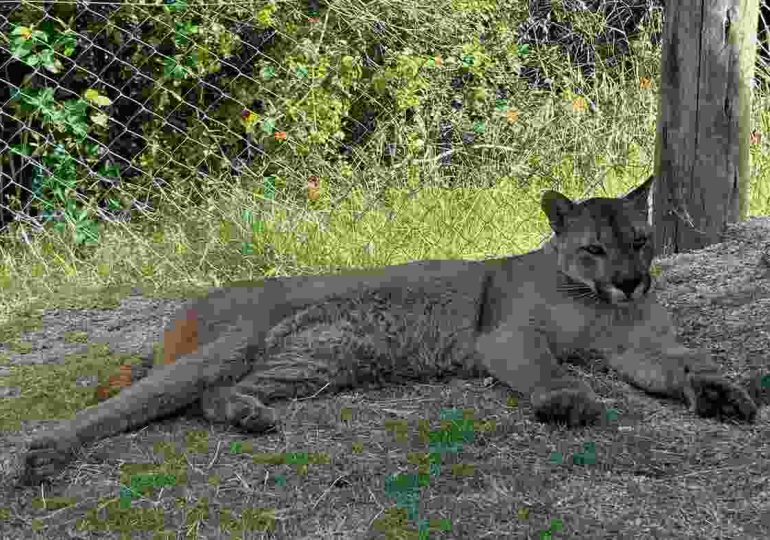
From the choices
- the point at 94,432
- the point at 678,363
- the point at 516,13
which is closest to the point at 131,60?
the point at 516,13

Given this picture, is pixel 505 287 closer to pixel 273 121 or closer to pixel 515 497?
pixel 515 497

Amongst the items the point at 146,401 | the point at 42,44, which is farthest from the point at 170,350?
the point at 42,44

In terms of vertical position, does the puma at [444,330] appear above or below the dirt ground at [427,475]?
above

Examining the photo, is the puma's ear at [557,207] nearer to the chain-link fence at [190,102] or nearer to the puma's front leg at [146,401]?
the puma's front leg at [146,401]

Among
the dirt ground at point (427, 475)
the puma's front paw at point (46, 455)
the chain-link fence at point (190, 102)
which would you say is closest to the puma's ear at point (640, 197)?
the dirt ground at point (427, 475)

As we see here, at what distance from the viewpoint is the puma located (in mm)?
3800

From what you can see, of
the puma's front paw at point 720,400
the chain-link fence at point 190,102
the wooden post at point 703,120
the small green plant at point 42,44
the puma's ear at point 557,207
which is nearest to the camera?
the puma's front paw at point 720,400

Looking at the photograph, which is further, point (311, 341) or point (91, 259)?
point (91, 259)

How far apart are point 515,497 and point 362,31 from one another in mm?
4386

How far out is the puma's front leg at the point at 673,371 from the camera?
3609mm

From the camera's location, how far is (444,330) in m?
4.25

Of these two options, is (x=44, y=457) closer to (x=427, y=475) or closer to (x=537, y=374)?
(x=427, y=475)

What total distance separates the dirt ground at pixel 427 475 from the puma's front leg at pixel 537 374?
60 mm

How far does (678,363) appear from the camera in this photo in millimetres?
3846
